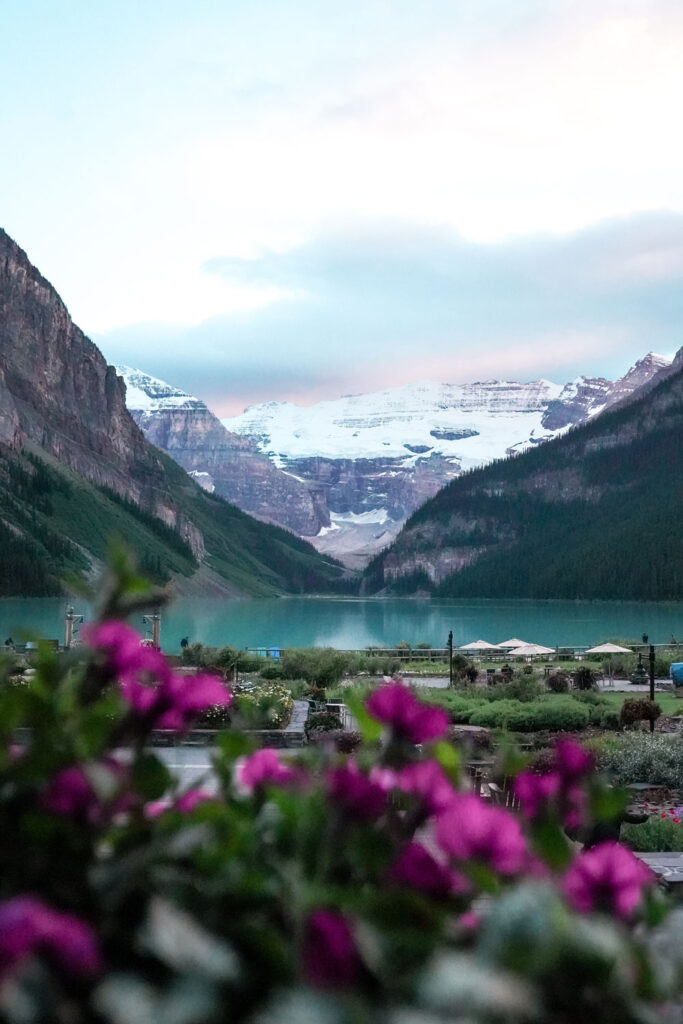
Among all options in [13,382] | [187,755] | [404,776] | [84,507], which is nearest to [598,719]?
[187,755]

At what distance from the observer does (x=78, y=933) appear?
1255 millimetres

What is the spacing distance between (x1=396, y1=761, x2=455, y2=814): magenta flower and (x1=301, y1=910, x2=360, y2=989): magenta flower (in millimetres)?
347

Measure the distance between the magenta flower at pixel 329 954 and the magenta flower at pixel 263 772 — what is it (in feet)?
1.85

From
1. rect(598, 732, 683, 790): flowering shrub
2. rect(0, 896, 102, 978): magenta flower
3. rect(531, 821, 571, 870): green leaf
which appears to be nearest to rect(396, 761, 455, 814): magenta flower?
rect(531, 821, 571, 870): green leaf

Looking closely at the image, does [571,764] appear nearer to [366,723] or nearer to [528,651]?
[366,723]

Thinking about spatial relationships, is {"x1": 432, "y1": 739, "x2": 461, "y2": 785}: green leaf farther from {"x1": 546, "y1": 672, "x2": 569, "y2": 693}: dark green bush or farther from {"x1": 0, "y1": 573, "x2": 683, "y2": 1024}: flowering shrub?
{"x1": 546, "y1": 672, "x2": 569, "y2": 693}: dark green bush

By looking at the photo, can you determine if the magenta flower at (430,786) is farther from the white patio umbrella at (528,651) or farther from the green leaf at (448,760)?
the white patio umbrella at (528,651)

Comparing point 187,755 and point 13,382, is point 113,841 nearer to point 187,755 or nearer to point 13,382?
point 187,755

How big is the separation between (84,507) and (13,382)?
32.2 m

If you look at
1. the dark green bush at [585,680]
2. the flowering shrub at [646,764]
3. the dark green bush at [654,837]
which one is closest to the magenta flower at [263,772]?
the dark green bush at [654,837]

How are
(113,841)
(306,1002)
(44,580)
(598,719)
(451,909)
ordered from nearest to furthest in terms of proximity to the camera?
1. (306,1002)
2. (451,909)
3. (113,841)
4. (598,719)
5. (44,580)

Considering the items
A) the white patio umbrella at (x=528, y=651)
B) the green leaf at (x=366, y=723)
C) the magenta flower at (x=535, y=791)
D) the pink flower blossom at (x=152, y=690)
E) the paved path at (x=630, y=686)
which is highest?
the pink flower blossom at (x=152, y=690)

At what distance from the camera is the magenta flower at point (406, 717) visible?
175 centimetres

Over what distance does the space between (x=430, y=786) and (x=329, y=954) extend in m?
0.40
